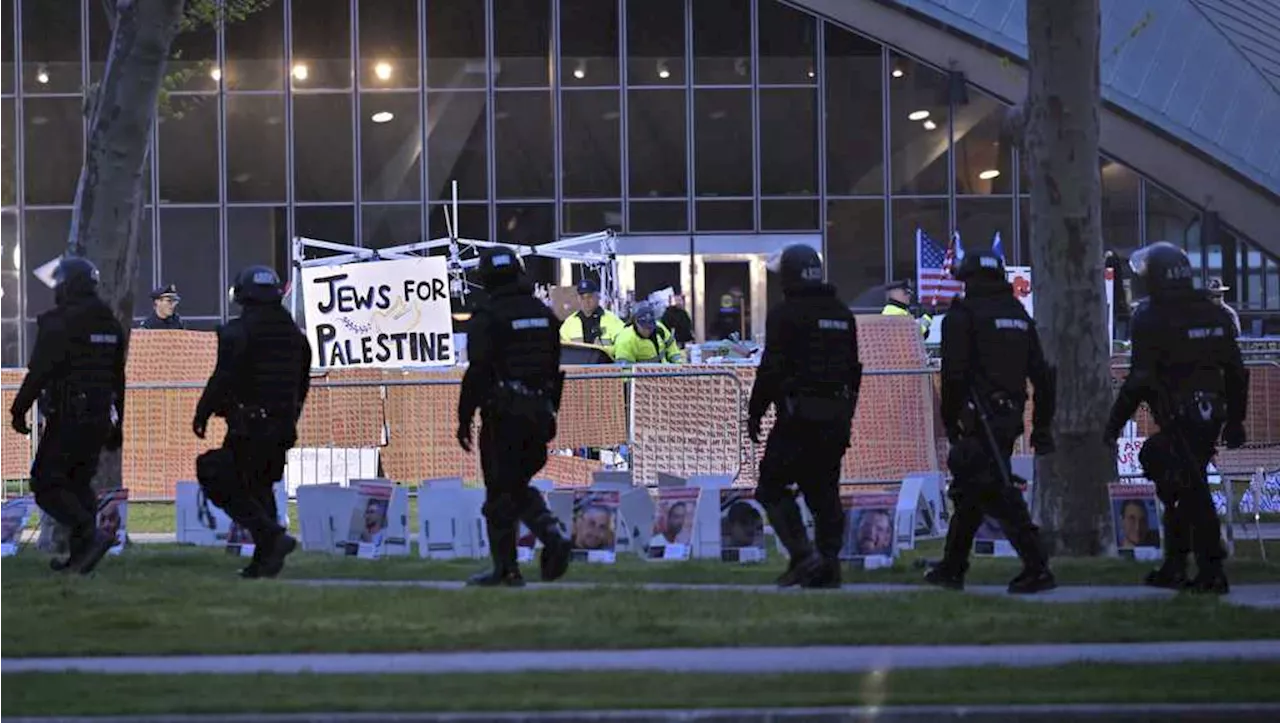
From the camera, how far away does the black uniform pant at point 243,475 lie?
532 inches

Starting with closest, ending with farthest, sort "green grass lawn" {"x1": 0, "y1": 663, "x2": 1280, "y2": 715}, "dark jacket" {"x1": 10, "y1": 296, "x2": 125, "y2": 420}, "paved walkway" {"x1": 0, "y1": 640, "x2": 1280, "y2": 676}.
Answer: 1. "green grass lawn" {"x1": 0, "y1": 663, "x2": 1280, "y2": 715}
2. "paved walkway" {"x1": 0, "y1": 640, "x2": 1280, "y2": 676}
3. "dark jacket" {"x1": 10, "y1": 296, "x2": 125, "y2": 420}

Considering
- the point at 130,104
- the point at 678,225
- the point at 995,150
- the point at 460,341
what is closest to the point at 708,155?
the point at 678,225

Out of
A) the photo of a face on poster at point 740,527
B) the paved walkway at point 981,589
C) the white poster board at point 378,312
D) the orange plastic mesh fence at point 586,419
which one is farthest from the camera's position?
the white poster board at point 378,312

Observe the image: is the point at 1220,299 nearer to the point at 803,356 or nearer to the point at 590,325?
the point at 590,325

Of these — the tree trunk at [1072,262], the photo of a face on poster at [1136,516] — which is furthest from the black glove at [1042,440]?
the tree trunk at [1072,262]

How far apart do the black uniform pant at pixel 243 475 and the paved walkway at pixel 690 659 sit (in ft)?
10.5

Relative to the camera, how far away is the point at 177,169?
40.2 m

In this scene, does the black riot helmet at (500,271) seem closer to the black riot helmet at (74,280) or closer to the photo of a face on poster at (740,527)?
the photo of a face on poster at (740,527)

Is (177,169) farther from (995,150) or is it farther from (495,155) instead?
(995,150)

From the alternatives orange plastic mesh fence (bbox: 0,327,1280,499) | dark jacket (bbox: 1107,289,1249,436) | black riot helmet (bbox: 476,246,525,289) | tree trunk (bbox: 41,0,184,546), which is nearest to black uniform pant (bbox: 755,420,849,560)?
dark jacket (bbox: 1107,289,1249,436)

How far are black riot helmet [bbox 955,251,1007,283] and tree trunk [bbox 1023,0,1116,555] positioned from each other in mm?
2227

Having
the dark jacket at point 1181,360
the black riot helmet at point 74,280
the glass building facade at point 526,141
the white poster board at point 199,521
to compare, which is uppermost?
the glass building facade at point 526,141

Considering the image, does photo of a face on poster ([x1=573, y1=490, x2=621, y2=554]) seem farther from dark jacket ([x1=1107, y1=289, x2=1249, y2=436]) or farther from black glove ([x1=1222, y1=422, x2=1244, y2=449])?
black glove ([x1=1222, y1=422, x2=1244, y2=449])

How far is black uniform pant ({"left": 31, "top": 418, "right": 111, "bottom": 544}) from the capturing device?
543 inches
